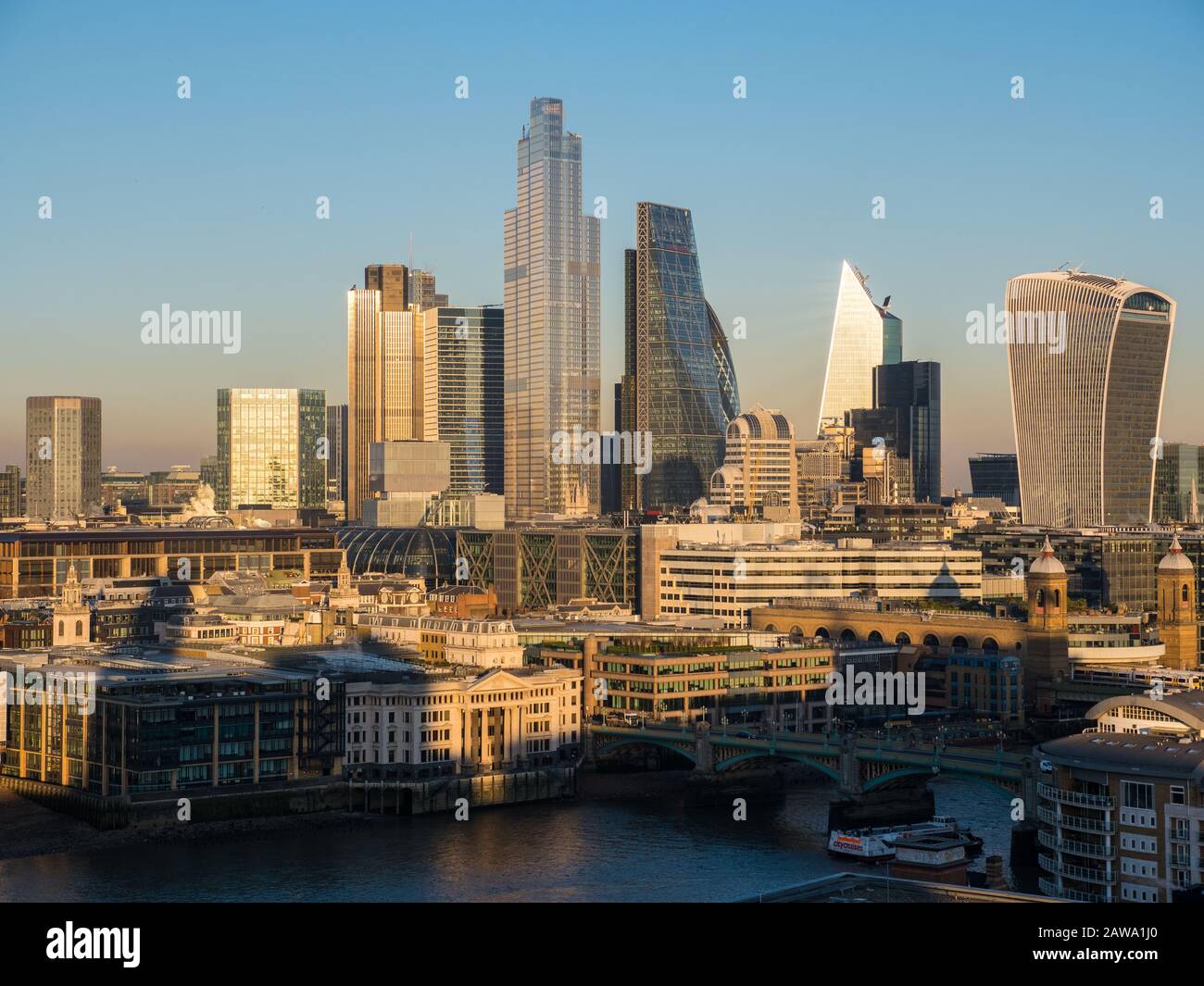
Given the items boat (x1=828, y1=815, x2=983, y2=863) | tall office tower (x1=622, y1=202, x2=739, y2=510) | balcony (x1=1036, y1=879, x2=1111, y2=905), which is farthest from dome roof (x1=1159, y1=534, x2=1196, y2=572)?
tall office tower (x1=622, y1=202, x2=739, y2=510)

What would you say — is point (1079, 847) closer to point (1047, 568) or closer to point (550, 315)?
point (1047, 568)

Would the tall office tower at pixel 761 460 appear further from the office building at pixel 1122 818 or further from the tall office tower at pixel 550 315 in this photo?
the office building at pixel 1122 818

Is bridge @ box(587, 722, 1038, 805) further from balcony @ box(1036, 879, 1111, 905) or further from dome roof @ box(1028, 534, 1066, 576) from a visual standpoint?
dome roof @ box(1028, 534, 1066, 576)

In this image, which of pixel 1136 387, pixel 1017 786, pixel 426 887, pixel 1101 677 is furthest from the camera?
pixel 1136 387

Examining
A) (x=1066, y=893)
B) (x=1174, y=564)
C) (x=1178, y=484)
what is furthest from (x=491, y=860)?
(x=1178, y=484)

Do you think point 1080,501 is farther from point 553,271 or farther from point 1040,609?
point 1040,609
